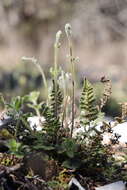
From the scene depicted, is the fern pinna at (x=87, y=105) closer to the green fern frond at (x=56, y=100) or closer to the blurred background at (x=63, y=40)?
the green fern frond at (x=56, y=100)

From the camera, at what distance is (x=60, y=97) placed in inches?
40.4

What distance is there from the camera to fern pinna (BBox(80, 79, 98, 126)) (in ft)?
3.24

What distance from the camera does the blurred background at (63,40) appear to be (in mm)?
4449

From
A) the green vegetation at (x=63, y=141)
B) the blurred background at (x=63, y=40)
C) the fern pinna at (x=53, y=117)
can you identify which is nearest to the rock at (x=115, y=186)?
the green vegetation at (x=63, y=141)

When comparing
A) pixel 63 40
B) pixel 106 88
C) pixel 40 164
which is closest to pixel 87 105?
pixel 106 88

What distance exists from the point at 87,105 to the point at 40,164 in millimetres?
188

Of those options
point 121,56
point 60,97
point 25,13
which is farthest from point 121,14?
point 60,97

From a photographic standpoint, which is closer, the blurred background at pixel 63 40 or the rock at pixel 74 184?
the rock at pixel 74 184

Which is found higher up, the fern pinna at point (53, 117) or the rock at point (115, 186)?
the fern pinna at point (53, 117)

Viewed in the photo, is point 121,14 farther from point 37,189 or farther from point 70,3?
point 37,189

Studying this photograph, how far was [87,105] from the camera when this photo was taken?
994 millimetres

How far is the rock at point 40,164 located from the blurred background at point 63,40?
3411mm

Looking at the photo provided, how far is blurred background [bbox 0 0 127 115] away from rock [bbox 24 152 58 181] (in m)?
3.41

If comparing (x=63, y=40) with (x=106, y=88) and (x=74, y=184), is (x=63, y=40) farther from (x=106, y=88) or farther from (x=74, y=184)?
(x=74, y=184)
